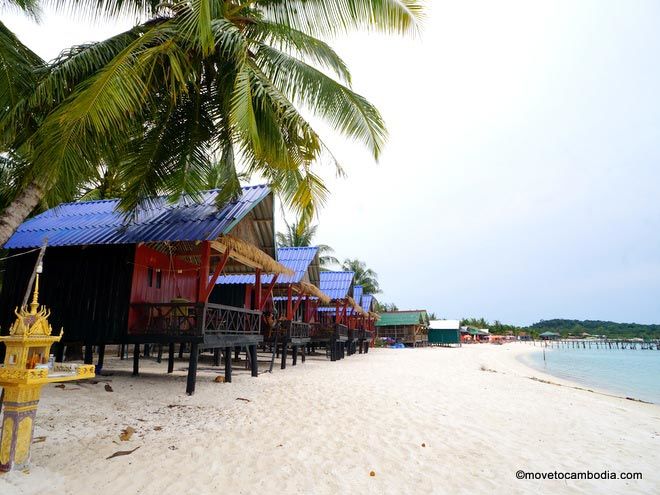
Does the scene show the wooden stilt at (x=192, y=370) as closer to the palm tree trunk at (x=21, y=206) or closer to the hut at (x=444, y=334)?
the palm tree trunk at (x=21, y=206)

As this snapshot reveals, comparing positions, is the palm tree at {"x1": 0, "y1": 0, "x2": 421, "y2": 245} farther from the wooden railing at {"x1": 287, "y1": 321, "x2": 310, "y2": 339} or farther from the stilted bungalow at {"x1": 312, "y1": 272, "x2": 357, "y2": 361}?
the stilted bungalow at {"x1": 312, "y1": 272, "x2": 357, "y2": 361}

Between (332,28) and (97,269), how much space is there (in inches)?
282

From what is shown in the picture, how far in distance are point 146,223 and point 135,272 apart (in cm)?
117

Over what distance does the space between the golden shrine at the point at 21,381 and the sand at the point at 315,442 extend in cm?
21

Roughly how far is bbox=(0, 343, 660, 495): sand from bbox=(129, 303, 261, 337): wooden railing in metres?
1.23

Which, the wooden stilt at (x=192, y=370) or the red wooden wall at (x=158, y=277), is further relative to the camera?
the red wooden wall at (x=158, y=277)

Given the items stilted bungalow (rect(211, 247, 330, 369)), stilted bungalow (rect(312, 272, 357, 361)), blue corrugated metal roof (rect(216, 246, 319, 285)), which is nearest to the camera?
stilted bungalow (rect(211, 247, 330, 369))

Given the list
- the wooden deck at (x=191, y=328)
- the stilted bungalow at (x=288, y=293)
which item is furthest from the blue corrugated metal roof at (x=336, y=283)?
the wooden deck at (x=191, y=328)

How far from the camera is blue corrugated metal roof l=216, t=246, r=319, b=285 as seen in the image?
51.1 ft

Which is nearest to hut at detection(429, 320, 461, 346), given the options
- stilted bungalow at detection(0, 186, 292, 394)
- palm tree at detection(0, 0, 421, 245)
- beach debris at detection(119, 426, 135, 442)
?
stilted bungalow at detection(0, 186, 292, 394)

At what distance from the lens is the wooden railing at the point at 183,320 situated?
853cm

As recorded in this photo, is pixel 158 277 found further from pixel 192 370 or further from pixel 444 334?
pixel 444 334

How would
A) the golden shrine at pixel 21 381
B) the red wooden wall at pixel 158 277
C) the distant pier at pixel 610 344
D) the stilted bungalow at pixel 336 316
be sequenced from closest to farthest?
the golden shrine at pixel 21 381 → the red wooden wall at pixel 158 277 → the stilted bungalow at pixel 336 316 → the distant pier at pixel 610 344

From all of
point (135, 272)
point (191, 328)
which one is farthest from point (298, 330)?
point (135, 272)
